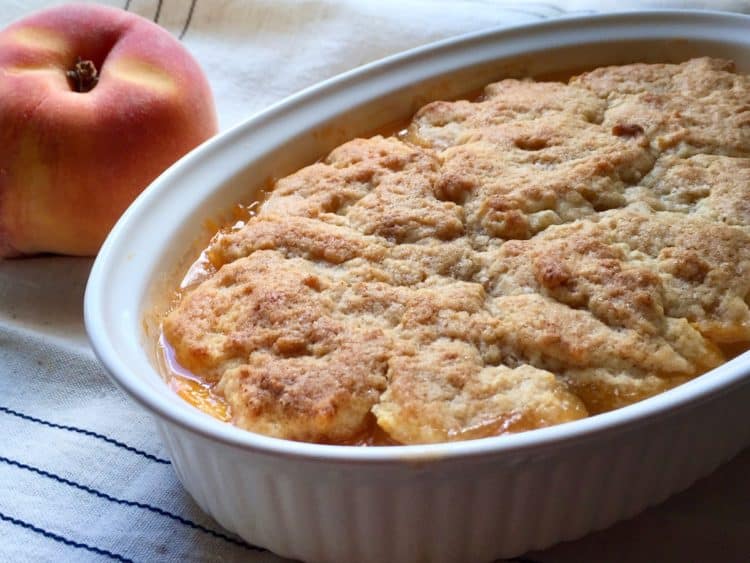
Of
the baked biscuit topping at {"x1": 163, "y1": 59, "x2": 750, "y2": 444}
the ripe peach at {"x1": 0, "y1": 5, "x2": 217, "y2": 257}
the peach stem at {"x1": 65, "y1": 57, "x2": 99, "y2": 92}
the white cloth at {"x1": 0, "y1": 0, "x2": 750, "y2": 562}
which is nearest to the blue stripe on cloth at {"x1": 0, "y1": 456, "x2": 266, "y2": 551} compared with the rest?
the white cloth at {"x1": 0, "y1": 0, "x2": 750, "y2": 562}

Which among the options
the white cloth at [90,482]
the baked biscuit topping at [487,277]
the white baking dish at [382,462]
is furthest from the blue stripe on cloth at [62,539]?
the baked biscuit topping at [487,277]

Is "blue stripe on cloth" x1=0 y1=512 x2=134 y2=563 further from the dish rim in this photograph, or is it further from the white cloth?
the dish rim

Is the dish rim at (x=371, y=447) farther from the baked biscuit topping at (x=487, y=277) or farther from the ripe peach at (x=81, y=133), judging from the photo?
the ripe peach at (x=81, y=133)

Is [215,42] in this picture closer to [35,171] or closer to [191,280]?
[35,171]

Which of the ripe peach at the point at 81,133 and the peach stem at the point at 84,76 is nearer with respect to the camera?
the ripe peach at the point at 81,133

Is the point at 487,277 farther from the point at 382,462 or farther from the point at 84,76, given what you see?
the point at 84,76

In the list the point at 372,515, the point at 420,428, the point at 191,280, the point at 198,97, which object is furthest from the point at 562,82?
the point at 372,515

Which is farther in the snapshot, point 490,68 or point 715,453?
point 490,68
